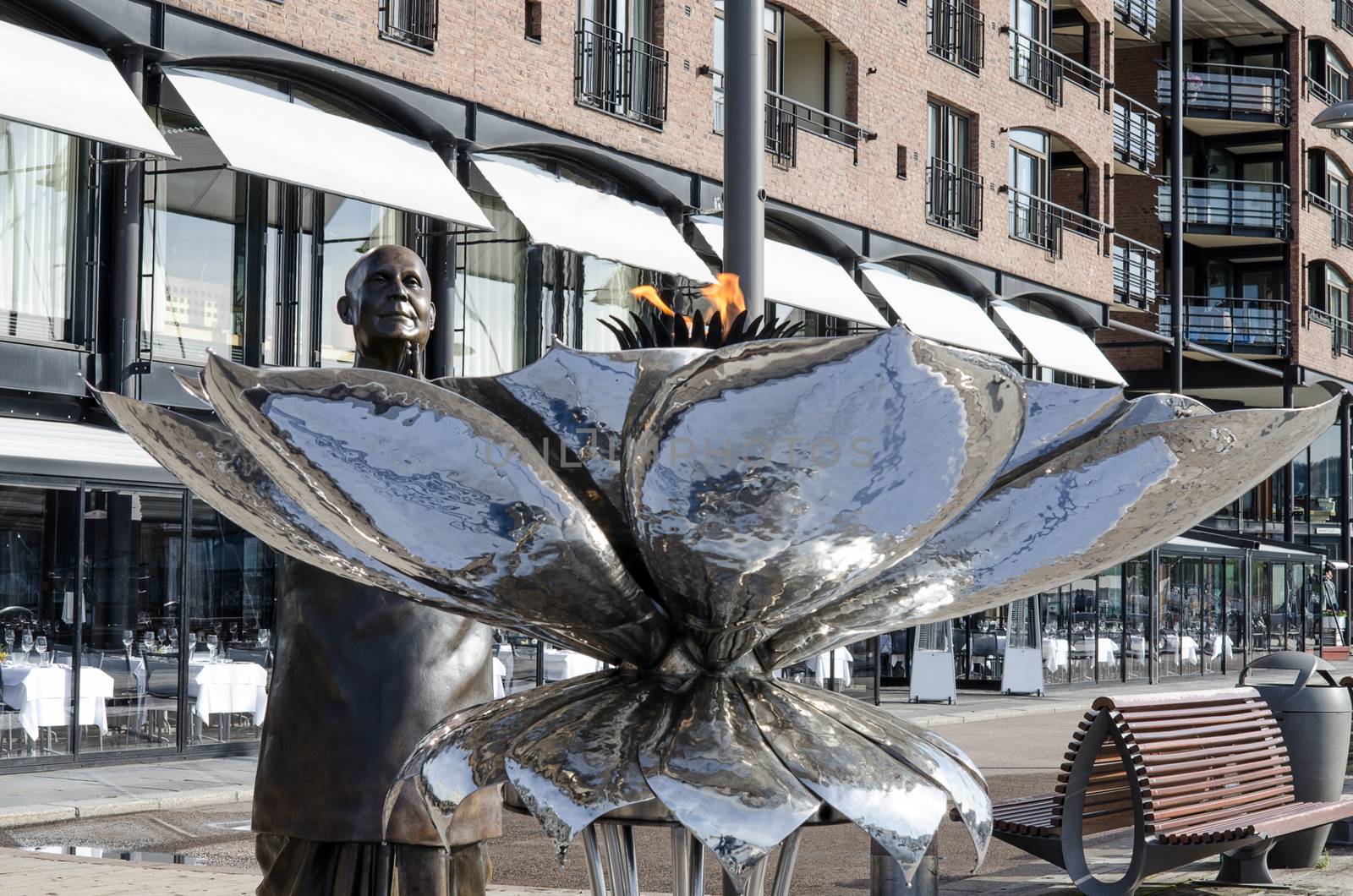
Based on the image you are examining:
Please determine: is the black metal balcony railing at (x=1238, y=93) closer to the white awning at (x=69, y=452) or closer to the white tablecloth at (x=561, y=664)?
the white tablecloth at (x=561, y=664)

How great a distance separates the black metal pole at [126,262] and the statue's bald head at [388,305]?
12.9 metres

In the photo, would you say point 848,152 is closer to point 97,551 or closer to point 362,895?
point 97,551

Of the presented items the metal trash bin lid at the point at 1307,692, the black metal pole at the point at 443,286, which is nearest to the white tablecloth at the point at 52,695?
the black metal pole at the point at 443,286

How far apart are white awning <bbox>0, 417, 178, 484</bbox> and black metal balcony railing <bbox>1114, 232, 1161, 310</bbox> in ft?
78.9

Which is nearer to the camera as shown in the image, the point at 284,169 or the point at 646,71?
the point at 284,169

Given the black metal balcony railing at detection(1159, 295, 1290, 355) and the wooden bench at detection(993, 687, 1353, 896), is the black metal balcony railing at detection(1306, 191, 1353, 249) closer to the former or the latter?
the black metal balcony railing at detection(1159, 295, 1290, 355)

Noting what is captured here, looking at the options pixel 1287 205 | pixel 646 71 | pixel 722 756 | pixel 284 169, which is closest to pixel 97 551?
pixel 284 169

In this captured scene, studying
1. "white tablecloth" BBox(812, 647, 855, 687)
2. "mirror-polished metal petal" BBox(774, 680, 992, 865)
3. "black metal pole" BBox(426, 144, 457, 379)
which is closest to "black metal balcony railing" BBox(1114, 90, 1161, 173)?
"white tablecloth" BBox(812, 647, 855, 687)

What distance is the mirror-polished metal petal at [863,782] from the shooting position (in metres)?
1.29

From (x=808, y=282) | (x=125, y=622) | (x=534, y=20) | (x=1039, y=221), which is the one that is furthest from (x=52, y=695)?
(x=1039, y=221)

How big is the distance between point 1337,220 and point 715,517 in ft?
152

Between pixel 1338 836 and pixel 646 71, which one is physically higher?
pixel 646 71

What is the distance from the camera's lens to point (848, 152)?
24.0 meters

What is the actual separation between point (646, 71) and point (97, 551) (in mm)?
9530
